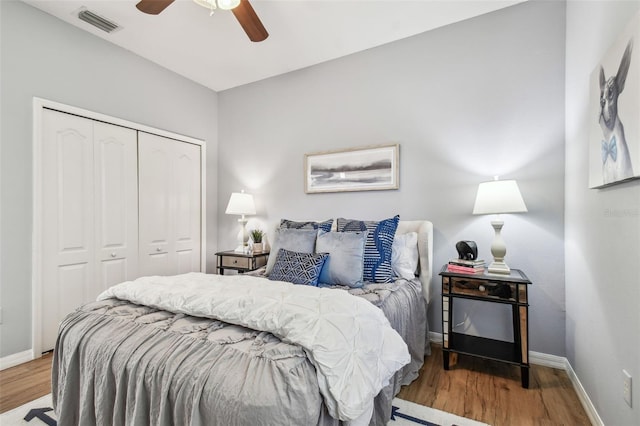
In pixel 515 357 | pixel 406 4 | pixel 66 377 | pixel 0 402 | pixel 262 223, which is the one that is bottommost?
pixel 0 402

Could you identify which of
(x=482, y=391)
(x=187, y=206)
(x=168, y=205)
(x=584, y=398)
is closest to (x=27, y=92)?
(x=168, y=205)

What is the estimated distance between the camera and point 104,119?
3.03 meters

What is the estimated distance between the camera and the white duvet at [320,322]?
116 cm

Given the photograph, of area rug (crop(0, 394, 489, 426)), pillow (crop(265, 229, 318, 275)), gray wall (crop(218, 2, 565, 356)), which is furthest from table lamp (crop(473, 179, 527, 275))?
pillow (crop(265, 229, 318, 275))

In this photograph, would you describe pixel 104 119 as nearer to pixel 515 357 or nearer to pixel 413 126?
pixel 413 126

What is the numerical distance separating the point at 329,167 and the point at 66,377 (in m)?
2.69

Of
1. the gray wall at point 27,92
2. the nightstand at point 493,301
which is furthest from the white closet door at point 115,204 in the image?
the nightstand at point 493,301

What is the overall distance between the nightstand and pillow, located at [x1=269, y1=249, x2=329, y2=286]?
3.22 ft

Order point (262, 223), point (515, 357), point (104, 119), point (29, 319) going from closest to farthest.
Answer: point (515, 357), point (29, 319), point (104, 119), point (262, 223)

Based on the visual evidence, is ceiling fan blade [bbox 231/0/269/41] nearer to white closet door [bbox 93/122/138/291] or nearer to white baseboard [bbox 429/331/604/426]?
white closet door [bbox 93/122/138/291]

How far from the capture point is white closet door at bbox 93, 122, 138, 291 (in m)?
3.01

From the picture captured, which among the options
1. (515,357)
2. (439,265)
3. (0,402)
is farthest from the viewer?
(439,265)

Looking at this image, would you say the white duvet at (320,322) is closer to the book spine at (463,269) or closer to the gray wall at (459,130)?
the book spine at (463,269)

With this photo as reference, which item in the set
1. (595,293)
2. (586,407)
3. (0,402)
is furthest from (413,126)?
(0,402)
